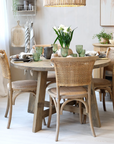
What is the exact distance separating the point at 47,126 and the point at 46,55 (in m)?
0.93

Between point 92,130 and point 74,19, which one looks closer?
point 92,130

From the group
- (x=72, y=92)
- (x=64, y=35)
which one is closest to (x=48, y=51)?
(x=64, y=35)

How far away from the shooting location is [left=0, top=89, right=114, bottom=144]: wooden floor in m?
2.61

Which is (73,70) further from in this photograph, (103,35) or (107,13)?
(107,13)

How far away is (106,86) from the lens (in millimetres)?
3285

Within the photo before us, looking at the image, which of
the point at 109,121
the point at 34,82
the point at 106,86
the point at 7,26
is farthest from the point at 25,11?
the point at 109,121

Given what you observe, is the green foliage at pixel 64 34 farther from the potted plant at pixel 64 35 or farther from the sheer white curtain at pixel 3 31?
the sheer white curtain at pixel 3 31

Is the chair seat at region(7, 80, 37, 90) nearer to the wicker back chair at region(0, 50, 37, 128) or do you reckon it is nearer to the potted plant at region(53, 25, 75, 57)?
the wicker back chair at region(0, 50, 37, 128)

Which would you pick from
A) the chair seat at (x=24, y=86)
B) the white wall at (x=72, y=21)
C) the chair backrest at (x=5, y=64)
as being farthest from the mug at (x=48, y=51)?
the white wall at (x=72, y=21)

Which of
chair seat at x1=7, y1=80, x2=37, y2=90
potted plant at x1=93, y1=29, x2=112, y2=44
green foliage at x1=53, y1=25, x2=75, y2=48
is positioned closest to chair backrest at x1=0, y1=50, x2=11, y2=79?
chair seat at x1=7, y1=80, x2=37, y2=90

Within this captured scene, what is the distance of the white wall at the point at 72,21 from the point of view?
4.59m

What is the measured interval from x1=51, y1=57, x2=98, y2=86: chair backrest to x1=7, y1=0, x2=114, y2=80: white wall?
220cm

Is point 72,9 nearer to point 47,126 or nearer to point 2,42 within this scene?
point 2,42

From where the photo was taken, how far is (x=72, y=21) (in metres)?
4.73
